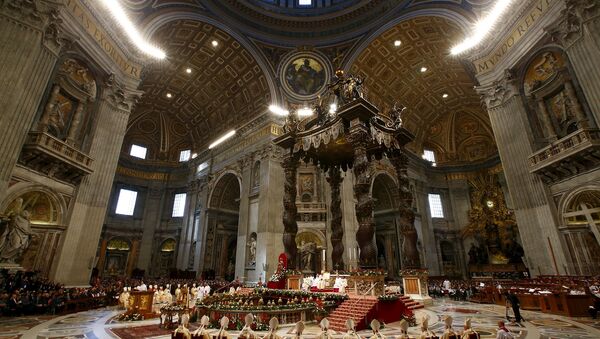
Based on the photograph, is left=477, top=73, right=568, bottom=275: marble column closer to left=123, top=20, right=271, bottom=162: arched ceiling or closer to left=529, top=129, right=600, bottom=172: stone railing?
left=529, top=129, right=600, bottom=172: stone railing

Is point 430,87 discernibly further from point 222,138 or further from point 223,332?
point 223,332

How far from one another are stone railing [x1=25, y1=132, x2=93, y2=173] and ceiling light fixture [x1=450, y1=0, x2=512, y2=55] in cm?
1776

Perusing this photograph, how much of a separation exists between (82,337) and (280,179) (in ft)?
41.2

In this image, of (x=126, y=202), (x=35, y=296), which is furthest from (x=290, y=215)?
(x=126, y=202)

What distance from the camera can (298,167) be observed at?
47.1 feet

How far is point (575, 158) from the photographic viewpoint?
9062 millimetres

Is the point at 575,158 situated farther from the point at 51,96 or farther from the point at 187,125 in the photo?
the point at 187,125

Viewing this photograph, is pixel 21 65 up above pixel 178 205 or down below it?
above

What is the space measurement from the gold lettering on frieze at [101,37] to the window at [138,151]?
1295cm

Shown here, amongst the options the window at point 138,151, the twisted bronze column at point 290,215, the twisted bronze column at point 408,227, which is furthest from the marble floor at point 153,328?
the window at point 138,151

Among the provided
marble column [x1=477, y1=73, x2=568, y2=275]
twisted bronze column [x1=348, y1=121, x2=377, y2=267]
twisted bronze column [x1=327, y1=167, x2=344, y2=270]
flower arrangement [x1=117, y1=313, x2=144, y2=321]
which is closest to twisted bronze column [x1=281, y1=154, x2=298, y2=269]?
twisted bronze column [x1=327, y1=167, x2=344, y2=270]

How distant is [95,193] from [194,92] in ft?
42.7

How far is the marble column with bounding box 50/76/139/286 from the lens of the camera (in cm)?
1015

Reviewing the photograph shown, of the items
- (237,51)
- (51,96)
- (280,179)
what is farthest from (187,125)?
(51,96)
